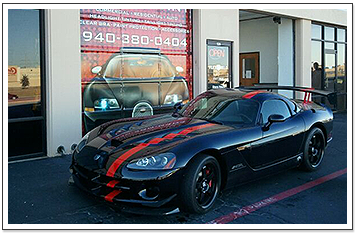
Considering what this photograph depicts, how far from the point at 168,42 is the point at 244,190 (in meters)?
4.83

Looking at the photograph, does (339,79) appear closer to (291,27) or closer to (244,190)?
(291,27)

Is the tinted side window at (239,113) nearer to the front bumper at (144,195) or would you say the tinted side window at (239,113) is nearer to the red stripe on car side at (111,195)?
the front bumper at (144,195)

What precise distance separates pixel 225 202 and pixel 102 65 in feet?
14.1

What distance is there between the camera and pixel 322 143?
640 centimetres

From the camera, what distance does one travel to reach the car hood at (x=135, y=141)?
14.1ft

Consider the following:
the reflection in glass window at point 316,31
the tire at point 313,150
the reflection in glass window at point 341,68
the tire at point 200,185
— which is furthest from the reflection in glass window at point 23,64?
the reflection in glass window at point 341,68

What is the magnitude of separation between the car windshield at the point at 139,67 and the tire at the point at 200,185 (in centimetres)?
425

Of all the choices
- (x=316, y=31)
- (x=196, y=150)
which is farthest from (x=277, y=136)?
(x=316, y=31)

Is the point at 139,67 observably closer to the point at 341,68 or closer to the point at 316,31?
the point at 316,31

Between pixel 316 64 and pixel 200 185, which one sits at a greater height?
pixel 316 64

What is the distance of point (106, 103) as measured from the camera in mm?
8039

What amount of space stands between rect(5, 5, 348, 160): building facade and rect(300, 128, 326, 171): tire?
377 centimetres

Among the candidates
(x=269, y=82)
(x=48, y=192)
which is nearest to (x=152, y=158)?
(x=48, y=192)

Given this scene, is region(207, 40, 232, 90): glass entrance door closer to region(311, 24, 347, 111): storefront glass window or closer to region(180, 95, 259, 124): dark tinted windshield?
region(180, 95, 259, 124): dark tinted windshield
